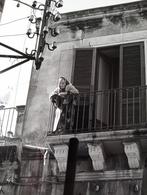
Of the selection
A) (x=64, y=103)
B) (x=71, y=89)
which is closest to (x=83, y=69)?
(x=71, y=89)

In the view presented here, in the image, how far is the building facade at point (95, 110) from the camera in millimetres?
8086

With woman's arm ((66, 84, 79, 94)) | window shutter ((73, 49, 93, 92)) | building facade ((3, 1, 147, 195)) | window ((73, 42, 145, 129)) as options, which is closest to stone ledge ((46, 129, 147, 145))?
building facade ((3, 1, 147, 195))

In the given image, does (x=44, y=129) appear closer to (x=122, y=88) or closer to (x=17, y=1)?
(x=122, y=88)

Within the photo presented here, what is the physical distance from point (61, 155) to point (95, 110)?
3.93 ft

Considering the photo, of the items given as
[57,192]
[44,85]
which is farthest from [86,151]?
[44,85]

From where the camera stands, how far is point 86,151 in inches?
334

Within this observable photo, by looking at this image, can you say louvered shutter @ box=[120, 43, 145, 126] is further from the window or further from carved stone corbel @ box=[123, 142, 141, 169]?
carved stone corbel @ box=[123, 142, 141, 169]

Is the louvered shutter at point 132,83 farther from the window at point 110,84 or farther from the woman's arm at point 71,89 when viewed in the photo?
the woman's arm at point 71,89

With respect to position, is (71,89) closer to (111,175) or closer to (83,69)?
(83,69)

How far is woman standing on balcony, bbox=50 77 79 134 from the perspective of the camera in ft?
28.7

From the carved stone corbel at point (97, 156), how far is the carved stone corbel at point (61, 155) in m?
0.53

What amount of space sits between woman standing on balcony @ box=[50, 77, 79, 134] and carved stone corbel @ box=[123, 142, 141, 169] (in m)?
1.34

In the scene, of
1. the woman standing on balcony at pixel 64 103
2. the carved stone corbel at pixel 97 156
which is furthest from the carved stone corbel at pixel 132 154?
the woman standing on balcony at pixel 64 103

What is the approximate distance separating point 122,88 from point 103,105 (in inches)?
26.5
